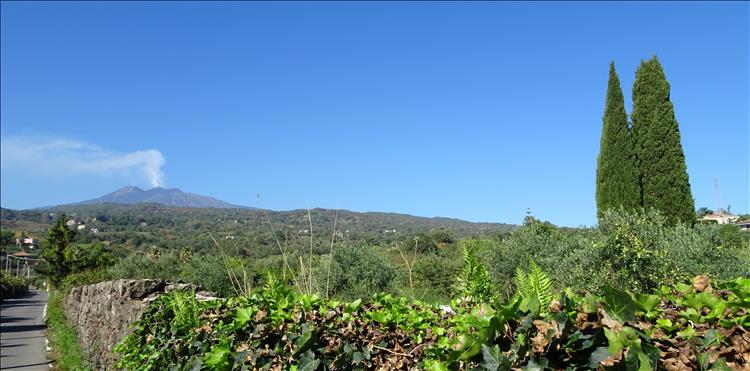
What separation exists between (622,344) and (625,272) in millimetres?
9819

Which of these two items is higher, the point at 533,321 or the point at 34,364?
the point at 533,321

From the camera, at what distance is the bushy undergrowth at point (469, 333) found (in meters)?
1.51

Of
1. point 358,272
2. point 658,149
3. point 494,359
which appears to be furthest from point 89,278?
point 494,359

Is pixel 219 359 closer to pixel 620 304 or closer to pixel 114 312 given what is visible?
pixel 620 304

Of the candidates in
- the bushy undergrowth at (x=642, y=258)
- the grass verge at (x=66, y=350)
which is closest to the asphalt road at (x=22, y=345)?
the grass verge at (x=66, y=350)

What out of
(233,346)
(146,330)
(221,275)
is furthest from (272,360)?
(221,275)

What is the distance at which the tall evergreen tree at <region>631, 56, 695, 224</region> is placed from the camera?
1828 cm

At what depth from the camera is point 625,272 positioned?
33.6 feet

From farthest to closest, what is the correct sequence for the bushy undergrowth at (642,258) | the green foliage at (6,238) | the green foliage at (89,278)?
the green foliage at (6,238) → the green foliage at (89,278) → the bushy undergrowth at (642,258)

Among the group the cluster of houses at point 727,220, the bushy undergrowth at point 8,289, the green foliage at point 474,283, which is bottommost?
the bushy undergrowth at point 8,289

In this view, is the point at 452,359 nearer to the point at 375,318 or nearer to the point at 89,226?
the point at 375,318

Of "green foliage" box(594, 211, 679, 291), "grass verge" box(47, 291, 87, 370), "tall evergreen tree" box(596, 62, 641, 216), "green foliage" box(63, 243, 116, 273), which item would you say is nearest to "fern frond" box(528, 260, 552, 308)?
"green foliage" box(594, 211, 679, 291)

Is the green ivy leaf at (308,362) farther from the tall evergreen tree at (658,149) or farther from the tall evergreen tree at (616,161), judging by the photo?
the tall evergreen tree at (658,149)

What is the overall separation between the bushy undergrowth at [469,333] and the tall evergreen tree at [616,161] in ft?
57.3
